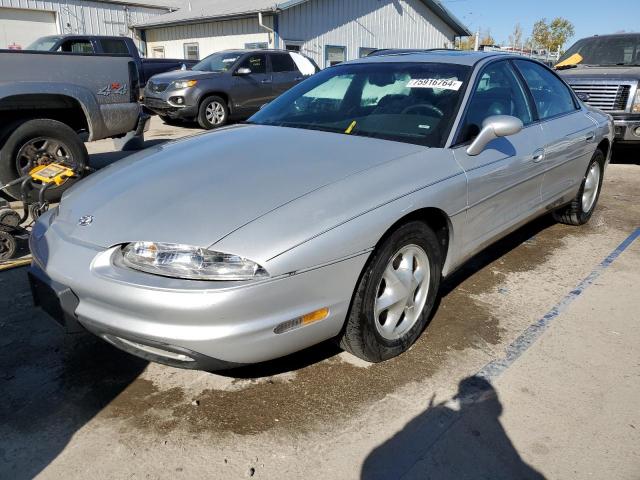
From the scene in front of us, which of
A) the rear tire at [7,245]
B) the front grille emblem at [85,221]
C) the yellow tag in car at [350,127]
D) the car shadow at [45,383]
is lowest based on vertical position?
the car shadow at [45,383]

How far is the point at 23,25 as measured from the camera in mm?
21328

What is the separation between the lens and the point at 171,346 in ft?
7.29

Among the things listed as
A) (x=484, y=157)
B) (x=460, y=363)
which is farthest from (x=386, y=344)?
(x=484, y=157)

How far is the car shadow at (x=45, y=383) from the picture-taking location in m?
2.30

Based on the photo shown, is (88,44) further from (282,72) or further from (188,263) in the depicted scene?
(188,263)

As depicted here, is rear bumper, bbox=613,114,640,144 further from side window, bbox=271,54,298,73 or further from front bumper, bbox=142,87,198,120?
front bumper, bbox=142,87,198,120

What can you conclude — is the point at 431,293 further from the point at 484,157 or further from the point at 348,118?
the point at 348,118

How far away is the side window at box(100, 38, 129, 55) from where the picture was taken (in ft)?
39.0

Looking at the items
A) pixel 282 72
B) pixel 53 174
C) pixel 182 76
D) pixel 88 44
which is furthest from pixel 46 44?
pixel 53 174

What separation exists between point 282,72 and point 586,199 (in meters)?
9.32

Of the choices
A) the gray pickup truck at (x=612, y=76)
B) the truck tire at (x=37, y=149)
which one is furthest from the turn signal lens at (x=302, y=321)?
the gray pickup truck at (x=612, y=76)

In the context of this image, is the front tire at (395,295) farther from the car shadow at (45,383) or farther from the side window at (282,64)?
the side window at (282,64)

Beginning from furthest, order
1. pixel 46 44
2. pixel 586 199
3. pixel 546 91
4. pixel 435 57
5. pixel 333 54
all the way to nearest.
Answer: pixel 333 54 → pixel 46 44 → pixel 586 199 → pixel 546 91 → pixel 435 57

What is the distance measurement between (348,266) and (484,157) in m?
1.36
